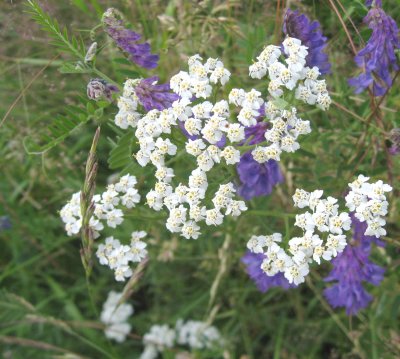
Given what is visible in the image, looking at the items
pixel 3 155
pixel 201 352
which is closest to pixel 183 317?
pixel 201 352

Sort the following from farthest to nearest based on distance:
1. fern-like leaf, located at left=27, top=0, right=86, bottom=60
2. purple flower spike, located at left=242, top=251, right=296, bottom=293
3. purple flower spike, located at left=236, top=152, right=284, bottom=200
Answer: purple flower spike, located at left=242, top=251, right=296, bottom=293, purple flower spike, located at left=236, top=152, right=284, bottom=200, fern-like leaf, located at left=27, top=0, right=86, bottom=60

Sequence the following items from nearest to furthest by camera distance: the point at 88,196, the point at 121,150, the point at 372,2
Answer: the point at 88,196, the point at 372,2, the point at 121,150

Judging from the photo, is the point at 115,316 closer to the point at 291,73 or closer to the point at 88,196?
the point at 88,196

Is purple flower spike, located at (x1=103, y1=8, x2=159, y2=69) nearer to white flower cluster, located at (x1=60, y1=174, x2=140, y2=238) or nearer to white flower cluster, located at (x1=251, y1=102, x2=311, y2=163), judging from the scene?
white flower cluster, located at (x1=60, y1=174, x2=140, y2=238)

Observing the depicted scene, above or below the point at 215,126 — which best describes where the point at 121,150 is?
below

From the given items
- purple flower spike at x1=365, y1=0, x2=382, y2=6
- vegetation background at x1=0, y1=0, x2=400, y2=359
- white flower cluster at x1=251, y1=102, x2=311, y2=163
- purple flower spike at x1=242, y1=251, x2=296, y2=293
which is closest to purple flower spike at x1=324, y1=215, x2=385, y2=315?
vegetation background at x1=0, y1=0, x2=400, y2=359

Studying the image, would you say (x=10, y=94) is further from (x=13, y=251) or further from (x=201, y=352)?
(x=201, y=352)

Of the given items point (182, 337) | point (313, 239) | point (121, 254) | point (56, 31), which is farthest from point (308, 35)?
point (182, 337)
